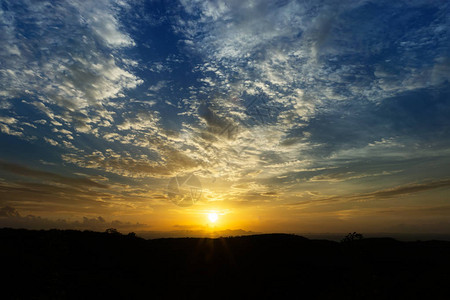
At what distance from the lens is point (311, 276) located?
2381 cm

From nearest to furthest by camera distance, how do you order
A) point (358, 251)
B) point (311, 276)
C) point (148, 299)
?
point (148, 299) < point (311, 276) < point (358, 251)

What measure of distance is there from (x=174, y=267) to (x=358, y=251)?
2436cm

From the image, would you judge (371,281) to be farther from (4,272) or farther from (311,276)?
(4,272)

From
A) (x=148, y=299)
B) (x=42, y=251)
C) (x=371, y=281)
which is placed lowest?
(x=148, y=299)

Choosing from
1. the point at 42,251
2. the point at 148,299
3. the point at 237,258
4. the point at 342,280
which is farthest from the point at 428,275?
the point at 42,251

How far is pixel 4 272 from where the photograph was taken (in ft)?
67.2

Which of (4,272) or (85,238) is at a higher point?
(85,238)

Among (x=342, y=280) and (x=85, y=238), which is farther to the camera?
(x=85, y=238)

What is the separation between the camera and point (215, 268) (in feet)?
88.4

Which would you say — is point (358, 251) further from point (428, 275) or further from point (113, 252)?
point (113, 252)

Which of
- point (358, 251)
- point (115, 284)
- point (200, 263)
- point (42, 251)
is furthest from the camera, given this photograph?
point (358, 251)

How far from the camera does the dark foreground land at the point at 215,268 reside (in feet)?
63.8

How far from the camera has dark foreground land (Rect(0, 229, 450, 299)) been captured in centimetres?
1945

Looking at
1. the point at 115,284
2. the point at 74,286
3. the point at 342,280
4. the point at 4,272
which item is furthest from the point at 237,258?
the point at 4,272
